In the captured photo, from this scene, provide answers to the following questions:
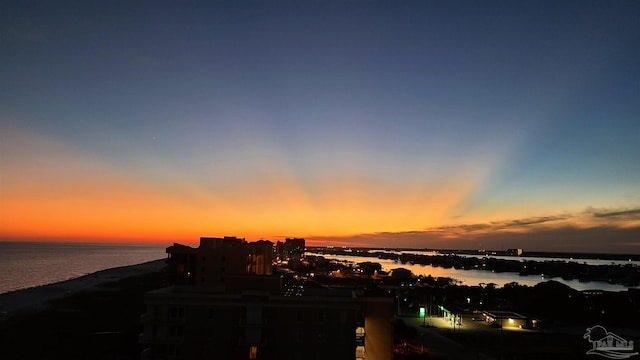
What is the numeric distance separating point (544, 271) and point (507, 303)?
424ft

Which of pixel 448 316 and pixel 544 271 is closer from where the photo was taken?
pixel 448 316

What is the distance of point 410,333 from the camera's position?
162ft

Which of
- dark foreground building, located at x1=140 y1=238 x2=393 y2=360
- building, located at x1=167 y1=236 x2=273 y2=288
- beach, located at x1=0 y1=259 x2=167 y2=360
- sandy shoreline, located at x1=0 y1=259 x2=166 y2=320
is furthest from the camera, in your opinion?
sandy shoreline, located at x1=0 y1=259 x2=166 y2=320

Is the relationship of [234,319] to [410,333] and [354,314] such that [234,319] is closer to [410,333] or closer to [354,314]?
[354,314]

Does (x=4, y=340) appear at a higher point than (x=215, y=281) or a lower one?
lower

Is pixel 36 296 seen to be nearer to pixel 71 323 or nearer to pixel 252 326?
pixel 71 323

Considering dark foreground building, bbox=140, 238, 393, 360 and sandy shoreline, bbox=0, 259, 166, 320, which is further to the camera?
sandy shoreline, bbox=0, 259, 166, 320

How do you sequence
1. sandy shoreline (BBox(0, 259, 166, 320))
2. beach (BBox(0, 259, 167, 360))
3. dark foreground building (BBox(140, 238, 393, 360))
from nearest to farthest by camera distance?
1. dark foreground building (BBox(140, 238, 393, 360))
2. beach (BBox(0, 259, 167, 360))
3. sandy shoreline (BBox(0, 259, 166, 320))

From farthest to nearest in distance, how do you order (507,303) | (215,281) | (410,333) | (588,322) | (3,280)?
(3,280), (507,303), (588,322), (215,281), (410,333)

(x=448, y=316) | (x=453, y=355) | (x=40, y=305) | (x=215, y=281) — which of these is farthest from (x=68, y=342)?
(x=448, y=316)

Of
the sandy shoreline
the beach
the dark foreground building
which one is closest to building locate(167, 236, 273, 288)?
the beach

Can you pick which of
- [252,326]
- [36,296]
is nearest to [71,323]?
[36,296]

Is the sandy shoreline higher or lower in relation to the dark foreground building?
lower

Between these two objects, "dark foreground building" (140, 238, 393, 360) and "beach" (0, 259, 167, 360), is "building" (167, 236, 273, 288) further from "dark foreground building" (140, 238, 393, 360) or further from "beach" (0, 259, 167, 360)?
"dark foreground building" (140, 238, 393, 360)
